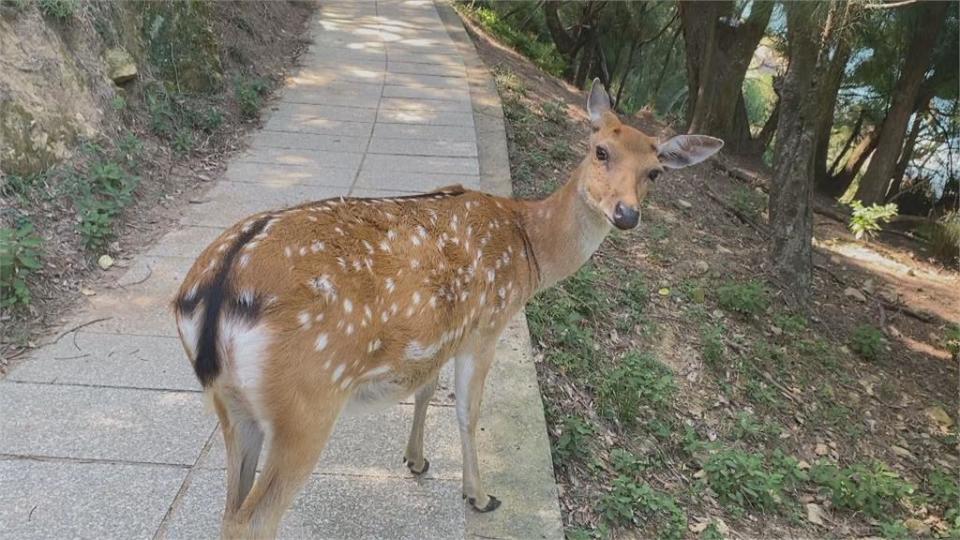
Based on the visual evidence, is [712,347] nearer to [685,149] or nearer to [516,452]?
[685,149]

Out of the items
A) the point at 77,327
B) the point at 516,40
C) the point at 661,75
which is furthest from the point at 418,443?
the point at 661,75

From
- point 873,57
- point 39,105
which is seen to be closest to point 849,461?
point 39,105

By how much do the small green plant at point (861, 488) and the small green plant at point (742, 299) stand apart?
170cm

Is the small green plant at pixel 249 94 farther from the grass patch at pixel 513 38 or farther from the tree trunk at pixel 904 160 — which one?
the tree trunk at pixel 904 160

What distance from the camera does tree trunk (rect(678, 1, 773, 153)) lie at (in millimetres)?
9578

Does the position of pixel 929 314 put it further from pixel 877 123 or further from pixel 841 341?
pixel 877 123

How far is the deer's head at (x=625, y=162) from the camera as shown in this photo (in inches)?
129

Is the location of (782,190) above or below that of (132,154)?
above

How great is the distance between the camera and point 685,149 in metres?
3.55

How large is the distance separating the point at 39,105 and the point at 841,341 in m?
6.31

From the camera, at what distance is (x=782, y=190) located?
693 cm

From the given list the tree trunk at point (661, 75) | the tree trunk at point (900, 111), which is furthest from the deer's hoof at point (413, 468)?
the tree trunk at point (661, 75)

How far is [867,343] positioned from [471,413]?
456 centimetres

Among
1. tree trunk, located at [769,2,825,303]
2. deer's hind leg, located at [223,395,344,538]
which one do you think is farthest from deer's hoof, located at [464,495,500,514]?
tree trunk, located at [769,2,825,303]
